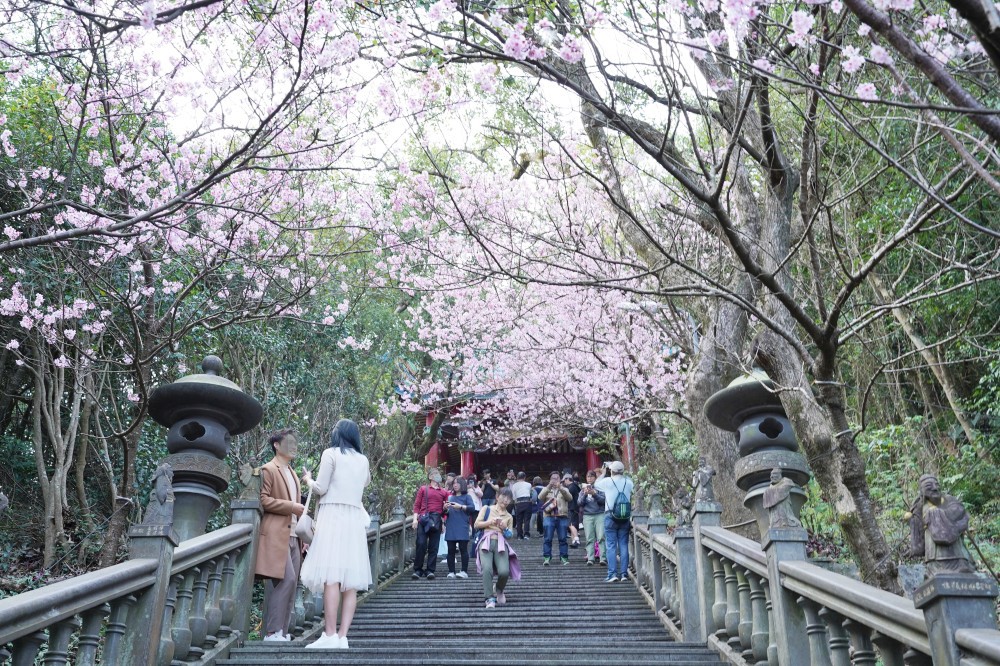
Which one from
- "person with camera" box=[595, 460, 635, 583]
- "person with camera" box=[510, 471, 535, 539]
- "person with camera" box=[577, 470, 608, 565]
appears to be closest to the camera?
"person with camera" box=[595, 460, 635, 583]

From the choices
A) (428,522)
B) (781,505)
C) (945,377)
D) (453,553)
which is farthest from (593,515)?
(781,505)

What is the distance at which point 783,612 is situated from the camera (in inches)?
160

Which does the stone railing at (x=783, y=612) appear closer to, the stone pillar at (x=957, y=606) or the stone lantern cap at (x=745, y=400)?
the stone pillar at (x=957, y=606)

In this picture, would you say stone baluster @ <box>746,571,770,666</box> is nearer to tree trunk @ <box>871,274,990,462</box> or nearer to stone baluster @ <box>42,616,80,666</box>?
stone baluster @ <box>42,616,80,666</box>

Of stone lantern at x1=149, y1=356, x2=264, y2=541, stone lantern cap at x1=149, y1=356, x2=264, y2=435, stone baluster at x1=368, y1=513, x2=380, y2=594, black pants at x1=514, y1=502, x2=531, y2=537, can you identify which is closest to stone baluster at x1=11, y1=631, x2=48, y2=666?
stone lantern at x1=149, y1=356, x2=264, y2=541

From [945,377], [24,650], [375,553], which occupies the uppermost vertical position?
[945,377]

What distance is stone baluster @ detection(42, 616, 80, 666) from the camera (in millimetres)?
3340

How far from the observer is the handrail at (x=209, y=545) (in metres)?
Answer: 4.78

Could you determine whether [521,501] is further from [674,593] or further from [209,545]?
[209,545]

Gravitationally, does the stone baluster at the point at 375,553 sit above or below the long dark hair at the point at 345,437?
below

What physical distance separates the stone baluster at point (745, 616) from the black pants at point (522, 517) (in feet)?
36.6

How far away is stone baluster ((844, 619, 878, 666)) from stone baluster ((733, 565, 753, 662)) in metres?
1.61

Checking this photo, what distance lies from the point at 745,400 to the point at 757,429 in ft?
0.87

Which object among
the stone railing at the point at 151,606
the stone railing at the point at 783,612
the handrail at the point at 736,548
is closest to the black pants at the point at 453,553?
the stone railing at the point at 783,612
